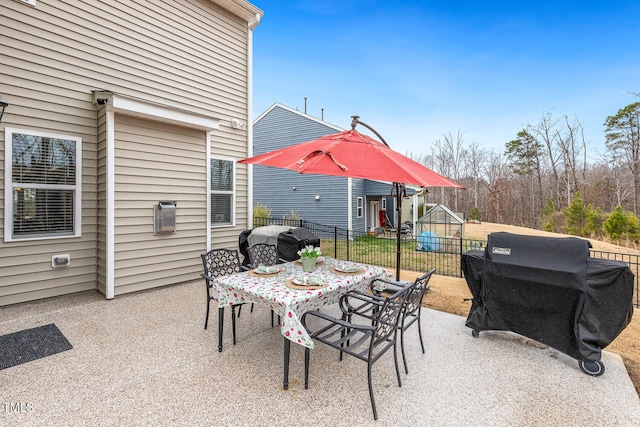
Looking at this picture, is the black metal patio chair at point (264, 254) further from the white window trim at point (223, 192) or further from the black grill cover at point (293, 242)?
the white window trim at point (223, 192)

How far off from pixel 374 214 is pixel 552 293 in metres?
12.2

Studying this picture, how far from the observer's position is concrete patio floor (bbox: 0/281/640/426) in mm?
2096

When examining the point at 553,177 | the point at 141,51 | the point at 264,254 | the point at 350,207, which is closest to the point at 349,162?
the point at 264,254

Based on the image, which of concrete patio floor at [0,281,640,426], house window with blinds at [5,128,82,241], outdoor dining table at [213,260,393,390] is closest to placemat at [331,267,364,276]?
outdoor dining table at [213,260,393,390]

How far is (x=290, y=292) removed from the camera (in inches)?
101

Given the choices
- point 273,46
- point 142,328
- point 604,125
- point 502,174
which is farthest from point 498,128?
point 142,328

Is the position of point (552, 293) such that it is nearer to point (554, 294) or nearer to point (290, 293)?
point (554, 294)

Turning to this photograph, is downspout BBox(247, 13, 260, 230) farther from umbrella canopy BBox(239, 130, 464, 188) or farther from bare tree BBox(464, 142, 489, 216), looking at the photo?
bare tree BBox(464, 142, 489, 216)

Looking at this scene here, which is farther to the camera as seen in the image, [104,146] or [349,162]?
[104,146]

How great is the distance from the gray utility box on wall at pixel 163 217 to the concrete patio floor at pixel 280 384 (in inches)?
71.1

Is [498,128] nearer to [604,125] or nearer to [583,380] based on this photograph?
[604,125]

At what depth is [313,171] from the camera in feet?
9.64

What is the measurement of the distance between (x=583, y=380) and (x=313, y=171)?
2.96 metres

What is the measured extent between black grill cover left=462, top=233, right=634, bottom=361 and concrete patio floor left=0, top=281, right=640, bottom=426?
284 mm
